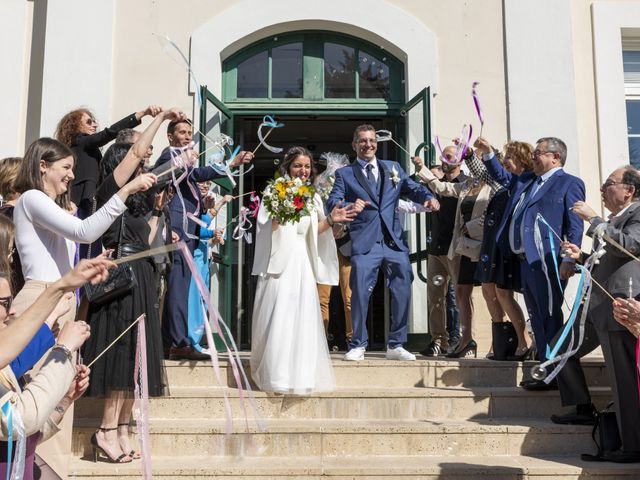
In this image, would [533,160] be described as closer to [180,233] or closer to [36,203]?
[180,233]

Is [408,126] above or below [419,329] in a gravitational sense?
above

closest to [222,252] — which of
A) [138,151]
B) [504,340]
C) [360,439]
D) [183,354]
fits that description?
[183,354]

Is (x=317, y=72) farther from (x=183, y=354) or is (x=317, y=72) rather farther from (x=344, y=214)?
(x=183, y=354)

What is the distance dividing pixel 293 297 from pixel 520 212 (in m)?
1.94

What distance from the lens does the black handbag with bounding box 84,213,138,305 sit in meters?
4.59

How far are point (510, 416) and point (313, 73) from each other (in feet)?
15.1

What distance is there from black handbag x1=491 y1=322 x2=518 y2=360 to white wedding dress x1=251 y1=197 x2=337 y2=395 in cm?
157

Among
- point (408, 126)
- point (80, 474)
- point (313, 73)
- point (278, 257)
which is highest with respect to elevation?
point (313, 73)

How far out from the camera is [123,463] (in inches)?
185

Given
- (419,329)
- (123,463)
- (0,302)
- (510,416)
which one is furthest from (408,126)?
(0,302)

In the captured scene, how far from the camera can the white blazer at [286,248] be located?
611 cm

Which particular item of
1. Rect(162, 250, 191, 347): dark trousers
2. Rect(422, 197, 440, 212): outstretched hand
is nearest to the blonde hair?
Rect(162, 250, 191, 347): dark trousers

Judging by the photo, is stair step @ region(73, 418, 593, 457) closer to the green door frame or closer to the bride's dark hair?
the bride's dark hair

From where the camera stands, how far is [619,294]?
16.0 ft
